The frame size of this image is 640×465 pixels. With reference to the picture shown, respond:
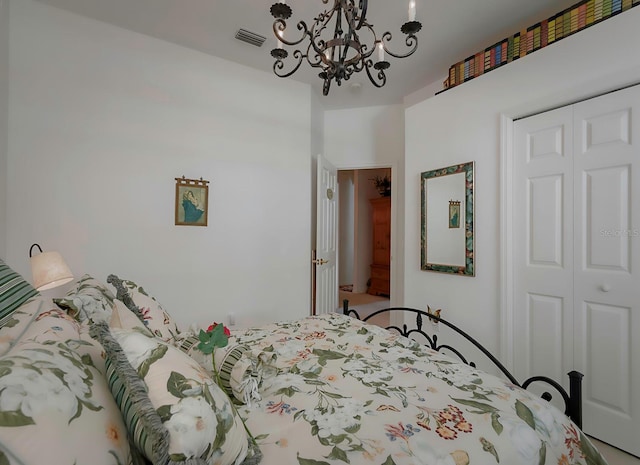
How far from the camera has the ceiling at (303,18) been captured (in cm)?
222

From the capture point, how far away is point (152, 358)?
71 cm

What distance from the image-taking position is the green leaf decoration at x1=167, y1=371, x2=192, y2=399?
655 millimetres

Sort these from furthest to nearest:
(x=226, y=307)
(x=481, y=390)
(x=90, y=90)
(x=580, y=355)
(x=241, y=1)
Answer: (x=226, y=307), (x=90, y=90), (x=241, y=1), (x=580, y=355), (x=481, y=390)

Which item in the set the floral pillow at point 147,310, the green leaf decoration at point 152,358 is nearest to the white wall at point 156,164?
the floral pillow at point 147,310

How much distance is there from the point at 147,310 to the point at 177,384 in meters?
0.94

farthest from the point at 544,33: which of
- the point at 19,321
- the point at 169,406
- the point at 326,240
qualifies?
the point at 19,321

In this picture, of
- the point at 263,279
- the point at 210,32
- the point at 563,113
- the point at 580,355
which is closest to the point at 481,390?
the point at 580,355

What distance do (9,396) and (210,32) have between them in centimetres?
296

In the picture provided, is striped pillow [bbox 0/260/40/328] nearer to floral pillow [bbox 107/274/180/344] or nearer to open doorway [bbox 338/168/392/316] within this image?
floral pillow [bbox 107/274/180/344]

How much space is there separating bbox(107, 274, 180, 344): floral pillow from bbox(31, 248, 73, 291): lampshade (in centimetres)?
43

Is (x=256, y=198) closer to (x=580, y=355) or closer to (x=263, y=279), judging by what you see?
(x=263, y=279)

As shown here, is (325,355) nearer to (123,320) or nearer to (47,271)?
(123,320)

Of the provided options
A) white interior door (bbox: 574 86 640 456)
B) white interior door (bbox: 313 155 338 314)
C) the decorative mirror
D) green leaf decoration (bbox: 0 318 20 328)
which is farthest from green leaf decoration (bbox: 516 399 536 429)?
white interior door (bbox: 313 155 338 314)

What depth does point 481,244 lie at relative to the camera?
249 cm
